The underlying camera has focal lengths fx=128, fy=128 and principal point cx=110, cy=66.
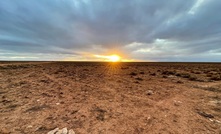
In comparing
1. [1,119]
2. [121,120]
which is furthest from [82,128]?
[1,119]

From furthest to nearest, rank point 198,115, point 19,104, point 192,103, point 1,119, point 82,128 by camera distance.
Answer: point 192,103 → point 19,104 → point 198,115 → point 1,119 → point 82,128

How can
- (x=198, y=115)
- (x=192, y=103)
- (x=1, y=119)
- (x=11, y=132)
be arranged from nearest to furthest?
(x=11, y=132) < (x=1, y=119) < (x=198, y=115) < (x=192, y=103)

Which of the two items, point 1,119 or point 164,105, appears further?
point 164,105

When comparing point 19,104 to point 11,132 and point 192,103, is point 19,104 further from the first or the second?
point 192,103

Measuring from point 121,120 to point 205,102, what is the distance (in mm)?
4593

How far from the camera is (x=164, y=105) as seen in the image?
18.3ft

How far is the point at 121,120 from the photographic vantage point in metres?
4.18

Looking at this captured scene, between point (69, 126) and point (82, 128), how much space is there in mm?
397

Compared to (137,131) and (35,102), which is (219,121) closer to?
(137,131)

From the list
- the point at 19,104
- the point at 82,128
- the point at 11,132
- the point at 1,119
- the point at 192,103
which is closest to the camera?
the point at 11,132

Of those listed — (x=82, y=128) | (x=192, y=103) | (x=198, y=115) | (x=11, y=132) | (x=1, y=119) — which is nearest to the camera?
(x=11, y=132)

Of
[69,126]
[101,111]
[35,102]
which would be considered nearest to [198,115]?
[101,111]

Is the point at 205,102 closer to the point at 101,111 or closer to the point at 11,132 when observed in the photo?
the point at 101,111

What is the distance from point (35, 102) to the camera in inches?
222
